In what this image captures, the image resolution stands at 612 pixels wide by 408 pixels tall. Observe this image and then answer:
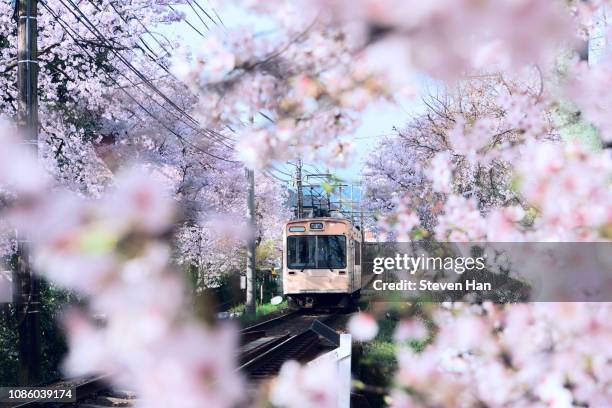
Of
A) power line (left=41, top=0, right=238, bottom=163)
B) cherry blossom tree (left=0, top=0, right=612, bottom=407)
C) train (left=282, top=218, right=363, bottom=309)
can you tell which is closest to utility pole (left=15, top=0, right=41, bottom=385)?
power line (left=41, top=0, right=238, bottom=163)

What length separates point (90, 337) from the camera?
1.43m

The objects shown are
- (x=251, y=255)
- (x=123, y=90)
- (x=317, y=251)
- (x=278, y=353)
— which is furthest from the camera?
(x=251, y=255)

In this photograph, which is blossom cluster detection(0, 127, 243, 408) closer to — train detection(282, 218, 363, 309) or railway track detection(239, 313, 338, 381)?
railway track detection(239, 313, 338, 381)

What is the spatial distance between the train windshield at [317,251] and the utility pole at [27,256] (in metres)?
10.0

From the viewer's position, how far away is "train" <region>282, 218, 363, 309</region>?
18547mm

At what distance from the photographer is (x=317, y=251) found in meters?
18.7

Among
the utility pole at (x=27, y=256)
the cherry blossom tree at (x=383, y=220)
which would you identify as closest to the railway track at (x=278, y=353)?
the utility pole at (x=27, y=256)

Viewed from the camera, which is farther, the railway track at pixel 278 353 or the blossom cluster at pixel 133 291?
the railway track at pixel 278 353

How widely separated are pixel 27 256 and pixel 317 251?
404 inches

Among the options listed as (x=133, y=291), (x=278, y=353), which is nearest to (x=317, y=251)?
(x=278, y=353)

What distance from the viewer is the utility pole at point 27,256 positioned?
9.17m

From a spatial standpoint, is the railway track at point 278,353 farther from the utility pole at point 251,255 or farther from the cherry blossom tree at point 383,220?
the cherry blossom tree at point 383,220

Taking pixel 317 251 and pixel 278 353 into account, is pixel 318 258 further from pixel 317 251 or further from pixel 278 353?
pixel 278 353

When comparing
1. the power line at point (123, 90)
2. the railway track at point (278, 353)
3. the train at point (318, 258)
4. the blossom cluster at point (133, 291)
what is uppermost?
the power line at point (123, 90)
